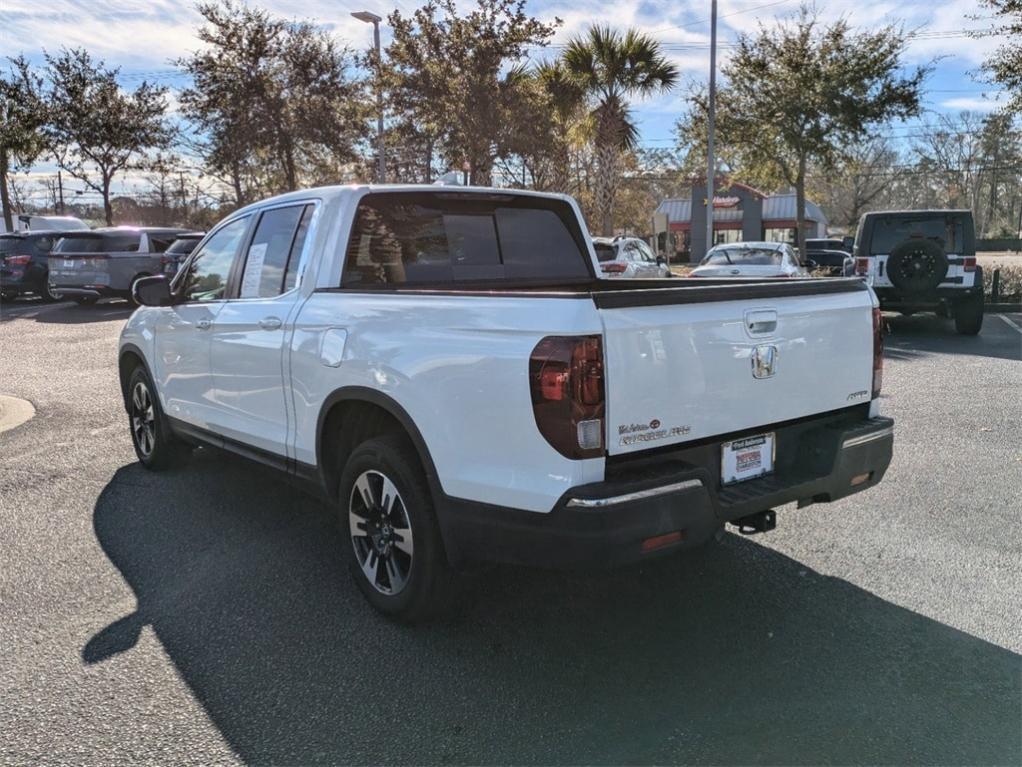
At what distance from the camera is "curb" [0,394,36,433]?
7457 mm

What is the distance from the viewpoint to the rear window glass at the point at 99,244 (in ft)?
57.9

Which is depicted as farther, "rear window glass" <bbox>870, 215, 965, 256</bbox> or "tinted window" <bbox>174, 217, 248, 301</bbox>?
"rear window glass" <bbox>870, 215, 965, 256</bbox>

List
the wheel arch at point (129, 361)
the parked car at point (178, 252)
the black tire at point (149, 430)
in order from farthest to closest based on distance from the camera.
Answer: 1. the parked car at point (178, 252)
2. the wheel arch at point (129, 361)
3. the black tire at point (149, 430)

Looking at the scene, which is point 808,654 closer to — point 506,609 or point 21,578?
point 506,609

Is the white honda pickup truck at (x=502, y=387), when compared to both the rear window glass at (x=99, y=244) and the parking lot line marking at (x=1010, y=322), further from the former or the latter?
the rear window glass at (x=99, y=244)

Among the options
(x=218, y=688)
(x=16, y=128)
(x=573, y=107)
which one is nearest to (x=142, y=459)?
(x=218, y=688)

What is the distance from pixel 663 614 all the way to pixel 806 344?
132cm

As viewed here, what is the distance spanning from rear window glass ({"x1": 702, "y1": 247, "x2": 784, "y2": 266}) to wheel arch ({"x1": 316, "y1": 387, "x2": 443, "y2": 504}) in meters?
11.5

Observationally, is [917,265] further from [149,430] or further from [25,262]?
[25,262]

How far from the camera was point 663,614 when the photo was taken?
3.60 metres

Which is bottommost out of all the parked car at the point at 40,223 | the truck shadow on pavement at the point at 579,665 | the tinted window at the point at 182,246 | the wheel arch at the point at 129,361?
the truck shadow on pavement at the point at 579,665

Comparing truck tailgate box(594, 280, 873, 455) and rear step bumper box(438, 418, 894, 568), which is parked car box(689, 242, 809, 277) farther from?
rear step bumper box(438, 418, 894, 568)

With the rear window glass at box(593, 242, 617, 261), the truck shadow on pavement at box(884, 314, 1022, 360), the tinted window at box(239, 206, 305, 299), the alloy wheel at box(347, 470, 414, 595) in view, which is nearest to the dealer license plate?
the alloy wheel at box(347, 470, 414, 595)

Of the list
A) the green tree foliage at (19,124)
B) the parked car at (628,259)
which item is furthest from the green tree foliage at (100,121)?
the parked car at (628,259)
